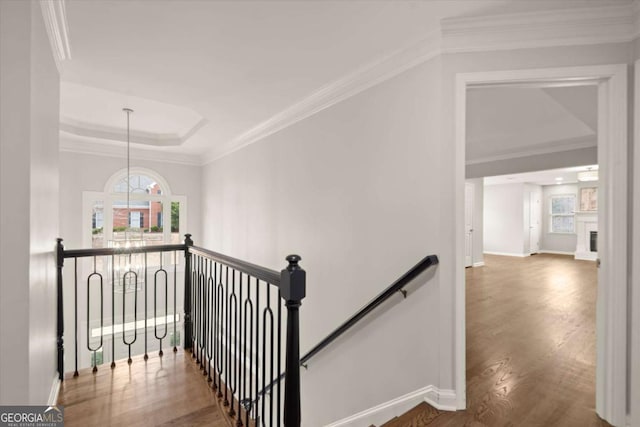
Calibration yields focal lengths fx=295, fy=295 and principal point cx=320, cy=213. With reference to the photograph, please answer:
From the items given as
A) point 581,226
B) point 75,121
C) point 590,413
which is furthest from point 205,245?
point 581,226

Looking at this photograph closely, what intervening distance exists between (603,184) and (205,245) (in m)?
6.16

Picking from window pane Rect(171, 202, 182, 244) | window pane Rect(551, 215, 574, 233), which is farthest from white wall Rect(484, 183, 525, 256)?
window pane Rect(171, 202, 182, 244)

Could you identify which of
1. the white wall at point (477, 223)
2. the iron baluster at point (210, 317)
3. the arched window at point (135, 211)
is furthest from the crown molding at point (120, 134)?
the white wall at point (477, 223)

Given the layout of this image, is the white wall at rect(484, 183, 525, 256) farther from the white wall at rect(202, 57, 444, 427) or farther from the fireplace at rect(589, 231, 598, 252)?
the white wall at rect(202, 57, 444, 427)

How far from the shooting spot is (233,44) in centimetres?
227

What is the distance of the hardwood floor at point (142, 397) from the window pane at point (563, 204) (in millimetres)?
11760

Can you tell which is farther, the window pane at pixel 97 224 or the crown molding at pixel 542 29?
the window pane at pixel 97 224

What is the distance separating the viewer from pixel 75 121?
180 inches

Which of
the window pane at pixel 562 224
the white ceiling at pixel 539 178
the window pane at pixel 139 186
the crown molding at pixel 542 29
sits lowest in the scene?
the window pane at pixel 562 224

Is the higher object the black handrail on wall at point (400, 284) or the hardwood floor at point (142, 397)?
the black handrail on wall at point (400, 284)

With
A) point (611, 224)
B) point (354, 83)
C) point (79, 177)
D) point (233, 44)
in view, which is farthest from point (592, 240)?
point (79, 177)

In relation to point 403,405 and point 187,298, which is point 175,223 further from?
point 403,405

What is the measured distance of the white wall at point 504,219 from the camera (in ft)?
30.7

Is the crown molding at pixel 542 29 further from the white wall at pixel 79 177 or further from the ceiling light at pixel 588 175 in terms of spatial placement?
the ceiling light at pixel 588 175
